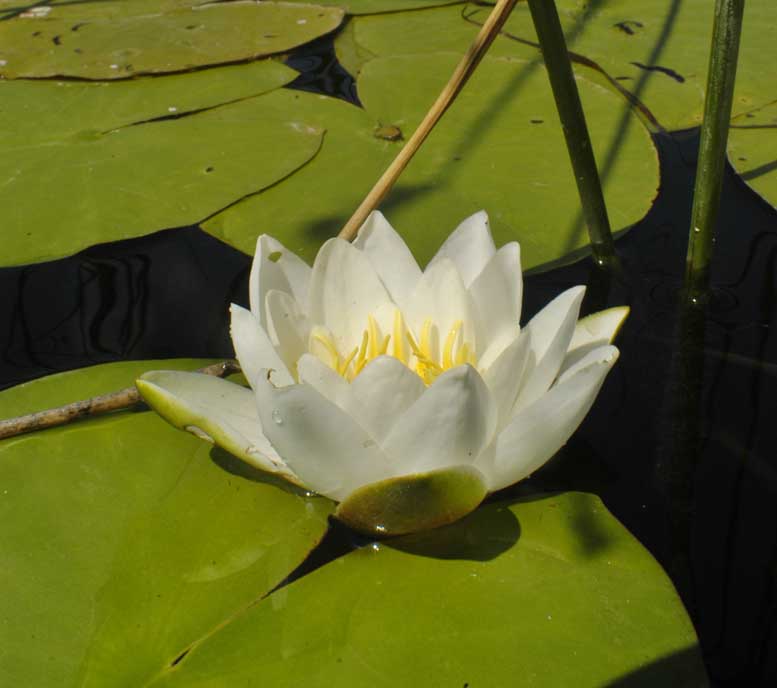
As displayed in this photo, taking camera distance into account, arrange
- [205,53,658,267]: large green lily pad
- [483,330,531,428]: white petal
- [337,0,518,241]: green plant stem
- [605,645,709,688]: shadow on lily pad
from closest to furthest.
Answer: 1. [605,645,709,688]: shadow on lily pad
2. [483,330,531,428]: white petal
3. [337,0,518,241]: green plant stem
4. [205,53,658,267]: large green lily pad

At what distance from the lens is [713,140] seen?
1.57 metres

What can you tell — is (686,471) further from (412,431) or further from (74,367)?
(74,367)

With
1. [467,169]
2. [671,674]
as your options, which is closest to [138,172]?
[467,169]

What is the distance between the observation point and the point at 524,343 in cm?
115

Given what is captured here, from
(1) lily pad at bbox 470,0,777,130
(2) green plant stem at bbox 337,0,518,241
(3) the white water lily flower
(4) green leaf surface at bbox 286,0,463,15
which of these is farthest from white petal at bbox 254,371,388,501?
(4) green leaf surface at bbox 286,0,463,15

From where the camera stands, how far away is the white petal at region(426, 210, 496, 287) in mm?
1381

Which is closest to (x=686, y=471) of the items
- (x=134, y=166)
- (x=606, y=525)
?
(x=606, y=525)

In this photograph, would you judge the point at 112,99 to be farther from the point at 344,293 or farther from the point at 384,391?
the point at 384,391

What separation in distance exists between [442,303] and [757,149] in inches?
55.5

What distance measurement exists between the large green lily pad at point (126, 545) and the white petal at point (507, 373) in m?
0.33

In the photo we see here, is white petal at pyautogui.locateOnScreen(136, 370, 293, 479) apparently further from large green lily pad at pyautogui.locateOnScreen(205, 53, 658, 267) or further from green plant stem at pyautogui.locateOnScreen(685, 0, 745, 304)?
green plant stem at pyautogui.locateOnScreen(685, 0, 745, 304)

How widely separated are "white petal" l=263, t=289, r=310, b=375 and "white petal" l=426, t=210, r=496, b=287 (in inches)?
10.2

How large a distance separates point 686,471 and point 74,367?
1.29m

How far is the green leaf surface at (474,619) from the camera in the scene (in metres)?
1.06
